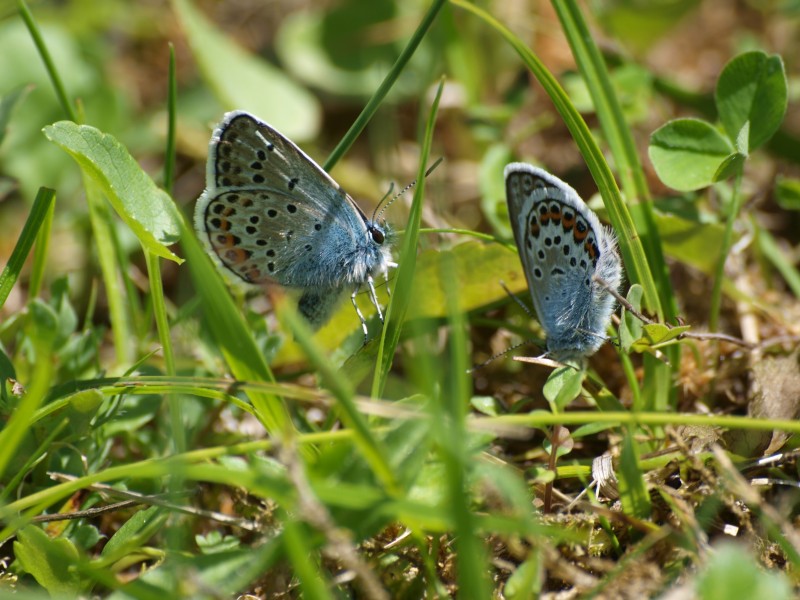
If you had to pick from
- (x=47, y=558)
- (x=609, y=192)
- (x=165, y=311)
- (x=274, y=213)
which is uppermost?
(x=609, y=192)

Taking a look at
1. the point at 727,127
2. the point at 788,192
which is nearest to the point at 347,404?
the point at 727,127

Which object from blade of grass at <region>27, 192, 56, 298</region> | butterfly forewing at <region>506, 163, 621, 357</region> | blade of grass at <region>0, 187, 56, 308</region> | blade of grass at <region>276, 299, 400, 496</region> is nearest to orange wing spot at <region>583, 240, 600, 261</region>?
butterfly forewing at <region>506, 163, 621, 357</region>

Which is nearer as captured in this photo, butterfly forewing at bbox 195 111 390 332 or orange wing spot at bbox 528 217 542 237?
orange wing spot at bbox 528 217 542 237

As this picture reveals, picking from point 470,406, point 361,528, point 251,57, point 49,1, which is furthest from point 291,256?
point 49,1

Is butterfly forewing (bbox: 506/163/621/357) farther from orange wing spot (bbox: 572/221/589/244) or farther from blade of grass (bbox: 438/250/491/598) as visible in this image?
blade of grass (bbox: 438/250/491/598)

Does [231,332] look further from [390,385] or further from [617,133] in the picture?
[617,133]

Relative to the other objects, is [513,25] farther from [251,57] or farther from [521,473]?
[521,473]

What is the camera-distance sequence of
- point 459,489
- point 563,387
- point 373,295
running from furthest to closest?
point 373,295, point 563,387, point 459,489
